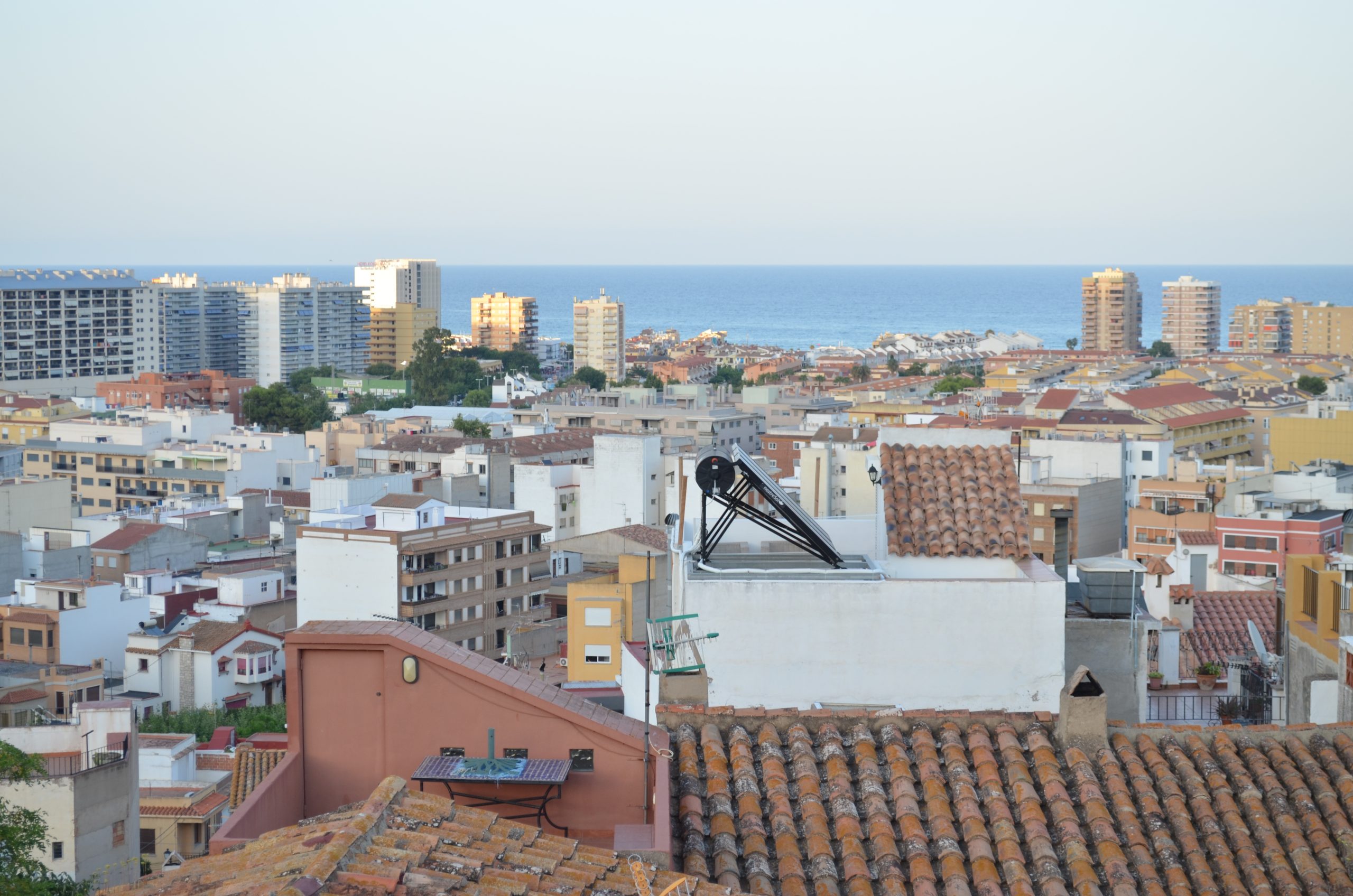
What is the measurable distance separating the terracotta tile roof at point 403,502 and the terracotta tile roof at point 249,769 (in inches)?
610

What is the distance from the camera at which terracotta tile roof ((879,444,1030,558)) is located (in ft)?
28.3

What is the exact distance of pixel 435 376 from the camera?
97375 millimetres

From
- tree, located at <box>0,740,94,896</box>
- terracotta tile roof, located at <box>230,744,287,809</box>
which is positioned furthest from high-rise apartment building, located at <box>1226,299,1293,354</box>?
tree, located at <box>0,740,94,896</box>

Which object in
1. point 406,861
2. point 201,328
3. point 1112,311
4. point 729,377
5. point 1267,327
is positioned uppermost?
point 1112,311

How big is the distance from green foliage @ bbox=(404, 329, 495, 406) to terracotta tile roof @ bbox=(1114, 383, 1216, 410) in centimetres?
4346

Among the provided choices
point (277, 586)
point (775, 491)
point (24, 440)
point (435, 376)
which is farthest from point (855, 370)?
point (775, 491)

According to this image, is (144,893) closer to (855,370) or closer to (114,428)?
(114,428)

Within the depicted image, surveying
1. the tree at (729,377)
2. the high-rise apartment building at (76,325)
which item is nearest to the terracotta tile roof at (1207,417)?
the tree at (729,377)

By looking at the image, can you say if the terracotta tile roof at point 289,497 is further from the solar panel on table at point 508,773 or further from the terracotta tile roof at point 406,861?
the terracotta tile roof at point 406,861

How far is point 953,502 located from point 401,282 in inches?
7090

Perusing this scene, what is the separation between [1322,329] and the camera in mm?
129000

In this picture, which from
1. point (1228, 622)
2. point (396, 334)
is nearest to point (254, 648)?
point (1228, 622)

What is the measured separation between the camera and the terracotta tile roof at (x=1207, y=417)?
5638 cm

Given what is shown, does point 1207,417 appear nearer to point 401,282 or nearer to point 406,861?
point 406,861
